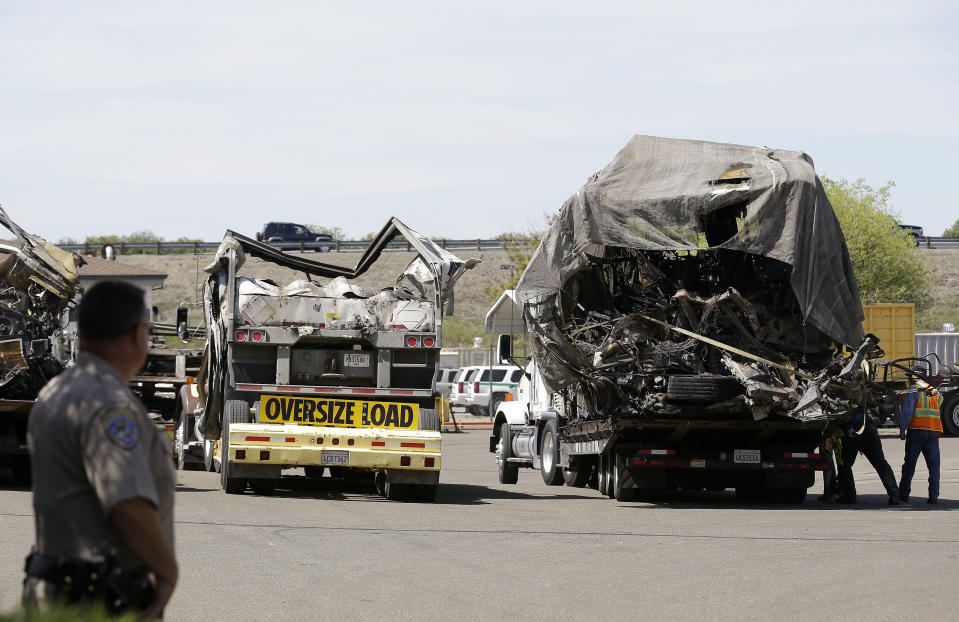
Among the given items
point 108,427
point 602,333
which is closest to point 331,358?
point 602,333

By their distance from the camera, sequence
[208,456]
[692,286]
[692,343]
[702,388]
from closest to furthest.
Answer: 1. [702,388]
2. [692,343]
3. [692,286]
4. [208,456]

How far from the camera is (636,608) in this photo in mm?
7887

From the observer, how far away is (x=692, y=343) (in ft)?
47.6

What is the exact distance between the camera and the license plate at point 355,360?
15.3m

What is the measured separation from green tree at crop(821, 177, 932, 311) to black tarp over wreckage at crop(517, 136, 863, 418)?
35173 millimetres

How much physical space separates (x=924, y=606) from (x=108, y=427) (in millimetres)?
6115

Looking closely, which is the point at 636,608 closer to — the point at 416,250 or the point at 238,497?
the point at 238,497

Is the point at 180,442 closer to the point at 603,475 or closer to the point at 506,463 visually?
the point at 506,463

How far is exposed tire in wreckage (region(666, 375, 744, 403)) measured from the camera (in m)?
14.1

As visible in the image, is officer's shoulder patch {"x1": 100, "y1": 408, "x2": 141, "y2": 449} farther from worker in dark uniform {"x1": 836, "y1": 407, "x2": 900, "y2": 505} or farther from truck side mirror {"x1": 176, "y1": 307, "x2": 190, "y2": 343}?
truck side mirror {"x1": 176, "y1": 307, "x2": 190, "y2": 343}

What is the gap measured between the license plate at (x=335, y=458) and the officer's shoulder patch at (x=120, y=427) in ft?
35.6

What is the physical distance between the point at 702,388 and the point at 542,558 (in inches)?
184

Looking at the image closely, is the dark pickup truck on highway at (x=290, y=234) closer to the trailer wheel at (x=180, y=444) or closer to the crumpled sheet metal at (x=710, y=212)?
the trailer wheel at (x=180, y=444)

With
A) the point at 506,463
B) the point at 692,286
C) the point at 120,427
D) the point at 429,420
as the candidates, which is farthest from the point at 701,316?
the point at 120,427
